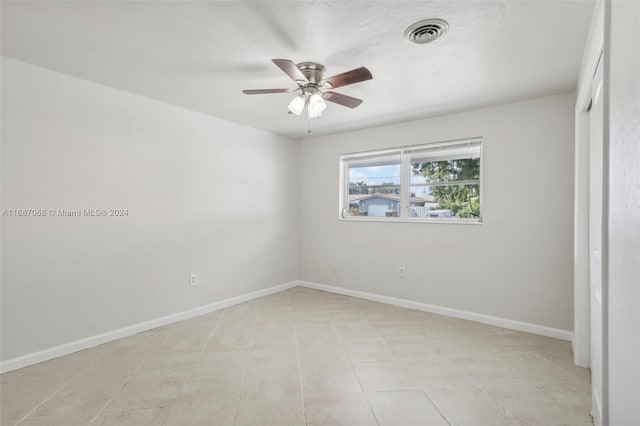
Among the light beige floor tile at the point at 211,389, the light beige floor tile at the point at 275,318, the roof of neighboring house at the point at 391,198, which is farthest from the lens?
the roof of neighboring house at the point at 391,198

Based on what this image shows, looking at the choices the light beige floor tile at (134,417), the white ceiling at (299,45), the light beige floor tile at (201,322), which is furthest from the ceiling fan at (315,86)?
the light beige floor tile at (201,322)

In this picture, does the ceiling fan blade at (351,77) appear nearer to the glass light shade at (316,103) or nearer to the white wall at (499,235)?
the glass light shade at (316,103)

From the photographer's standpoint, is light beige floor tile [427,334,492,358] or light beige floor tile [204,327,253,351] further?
light beige floor tile [204,327,253,351]

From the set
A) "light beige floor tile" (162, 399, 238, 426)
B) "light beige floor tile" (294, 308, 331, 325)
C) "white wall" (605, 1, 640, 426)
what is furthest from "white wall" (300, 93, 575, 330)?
"light beige floor tile" (162, 399, 238, 426)

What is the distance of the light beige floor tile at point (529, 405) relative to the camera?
186 centimetres

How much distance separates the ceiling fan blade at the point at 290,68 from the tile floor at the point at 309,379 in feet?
7.20

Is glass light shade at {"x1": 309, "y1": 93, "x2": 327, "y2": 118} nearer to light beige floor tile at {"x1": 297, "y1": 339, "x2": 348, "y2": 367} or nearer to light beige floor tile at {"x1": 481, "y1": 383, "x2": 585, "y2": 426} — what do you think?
light beige floor tile at {"x1": 297, "y1": 339, "x2": 348, "y2": 367}

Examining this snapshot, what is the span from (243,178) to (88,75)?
2.02 meters

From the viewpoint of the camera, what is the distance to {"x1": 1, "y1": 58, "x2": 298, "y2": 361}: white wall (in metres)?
2.49

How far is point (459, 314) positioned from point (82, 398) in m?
3.61

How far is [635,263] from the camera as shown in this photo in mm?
791

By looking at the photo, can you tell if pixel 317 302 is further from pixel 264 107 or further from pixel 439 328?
pixel 264 107

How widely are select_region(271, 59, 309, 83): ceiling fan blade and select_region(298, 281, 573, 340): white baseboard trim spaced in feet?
9.92

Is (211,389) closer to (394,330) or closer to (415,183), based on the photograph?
(394,330)
